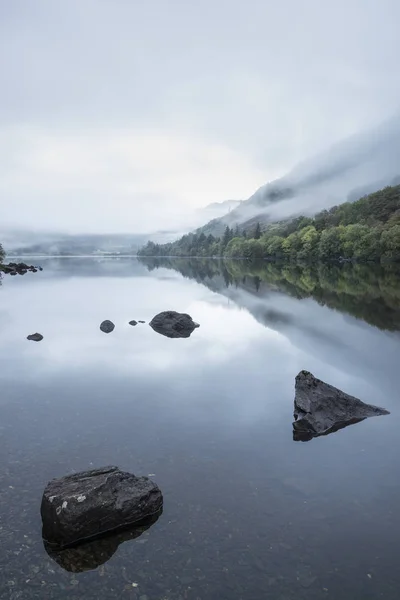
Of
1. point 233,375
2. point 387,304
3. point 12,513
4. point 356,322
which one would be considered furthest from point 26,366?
point 387,304

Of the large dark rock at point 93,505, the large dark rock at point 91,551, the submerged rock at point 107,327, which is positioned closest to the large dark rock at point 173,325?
the submerged rock at point 107,327

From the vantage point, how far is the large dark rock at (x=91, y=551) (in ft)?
36.3

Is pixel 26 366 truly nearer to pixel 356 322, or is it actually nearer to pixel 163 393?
pixel 163 393

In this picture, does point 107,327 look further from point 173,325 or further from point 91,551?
point 91,551

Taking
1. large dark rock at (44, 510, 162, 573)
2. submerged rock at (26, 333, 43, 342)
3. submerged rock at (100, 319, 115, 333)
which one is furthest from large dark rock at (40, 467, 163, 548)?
submerged rock at (100, 319, 115, 333)

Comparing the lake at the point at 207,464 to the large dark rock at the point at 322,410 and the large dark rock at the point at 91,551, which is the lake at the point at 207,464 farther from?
the large dark rock at the point at 322,410

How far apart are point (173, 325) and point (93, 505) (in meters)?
30.6

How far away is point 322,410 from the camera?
20750mm

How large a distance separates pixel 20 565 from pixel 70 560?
1.25 metres

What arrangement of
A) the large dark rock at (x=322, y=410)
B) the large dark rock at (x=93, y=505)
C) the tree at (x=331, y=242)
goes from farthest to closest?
the tree at (x=331, y=242) → the large dark rock at (x=322, y=410) → the large dark rock at (x=93, y=505)

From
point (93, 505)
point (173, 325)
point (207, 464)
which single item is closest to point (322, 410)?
point (207, 464)

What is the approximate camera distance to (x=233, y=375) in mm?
28266

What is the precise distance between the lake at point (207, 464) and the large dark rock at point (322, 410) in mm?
622

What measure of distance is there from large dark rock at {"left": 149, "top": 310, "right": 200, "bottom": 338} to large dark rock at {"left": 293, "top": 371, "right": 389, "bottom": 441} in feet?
67.0
